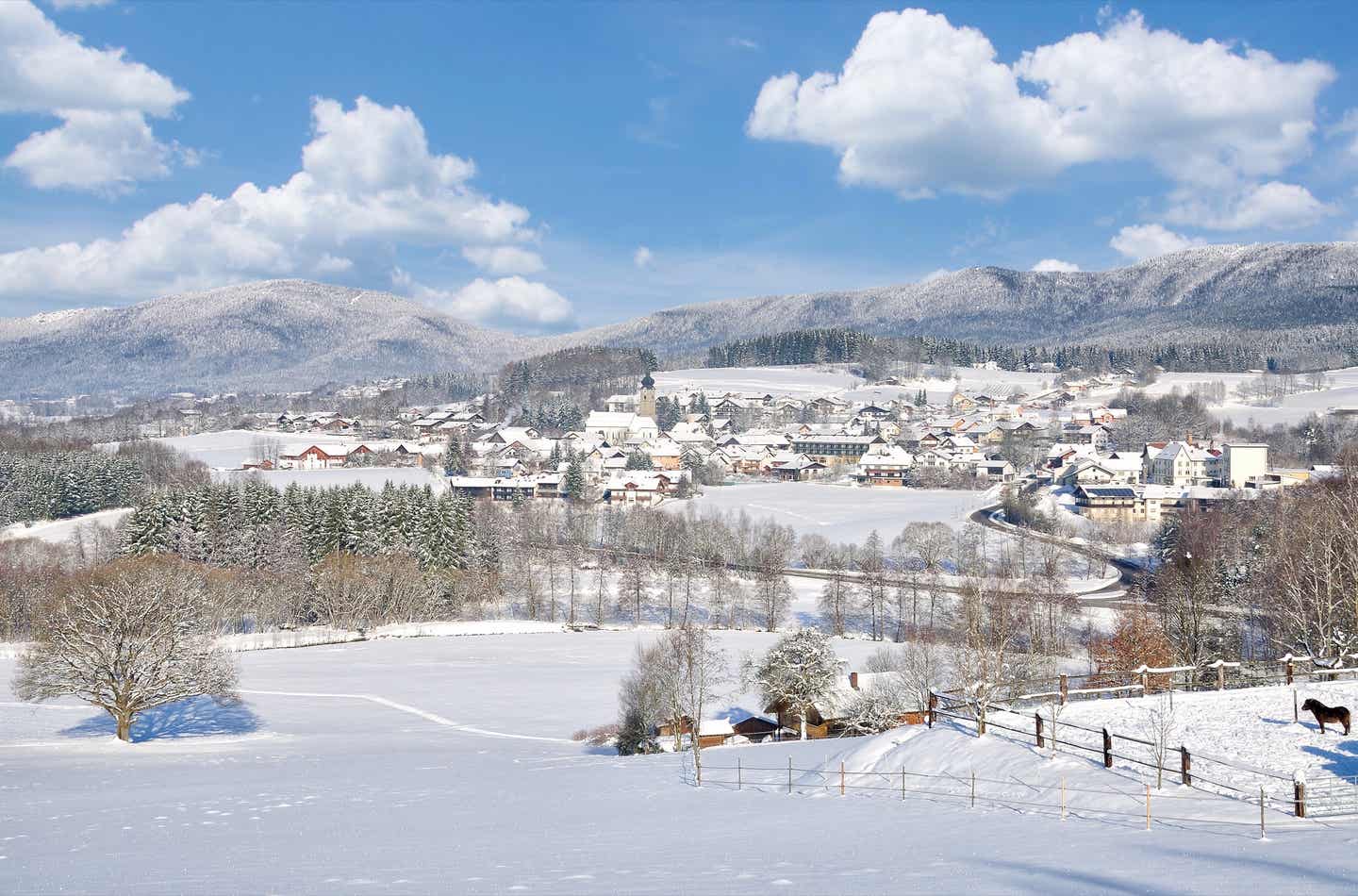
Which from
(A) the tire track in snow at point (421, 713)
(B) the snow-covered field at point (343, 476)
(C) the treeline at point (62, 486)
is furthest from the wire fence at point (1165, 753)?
(C) the treeline at point (62, 486)

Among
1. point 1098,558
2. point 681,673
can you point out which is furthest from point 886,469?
point 681,673

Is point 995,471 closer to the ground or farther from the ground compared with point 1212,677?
farther from the ground

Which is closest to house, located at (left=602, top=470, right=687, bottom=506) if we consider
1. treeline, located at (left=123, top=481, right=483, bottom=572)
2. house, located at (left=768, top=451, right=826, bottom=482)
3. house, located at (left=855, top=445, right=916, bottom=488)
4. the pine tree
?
the pine tree

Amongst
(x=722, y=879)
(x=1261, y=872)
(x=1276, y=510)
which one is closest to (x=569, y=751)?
(x=722, y=879)

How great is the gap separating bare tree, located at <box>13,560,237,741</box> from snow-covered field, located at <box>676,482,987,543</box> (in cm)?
6310

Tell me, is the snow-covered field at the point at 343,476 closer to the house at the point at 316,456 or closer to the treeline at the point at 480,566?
the house at the point at 316,456

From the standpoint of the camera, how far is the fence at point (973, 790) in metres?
13.8

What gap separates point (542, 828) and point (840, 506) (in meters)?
89.4

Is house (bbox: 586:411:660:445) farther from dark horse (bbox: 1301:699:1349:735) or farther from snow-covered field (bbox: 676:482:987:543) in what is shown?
dark horse (bbox: 1301:699:1349:735)

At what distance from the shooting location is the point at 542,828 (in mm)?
16016

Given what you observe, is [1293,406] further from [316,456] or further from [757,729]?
[757,729]

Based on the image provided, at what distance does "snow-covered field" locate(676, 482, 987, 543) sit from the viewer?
91.8 metres

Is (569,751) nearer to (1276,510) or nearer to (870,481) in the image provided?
(1276,510)

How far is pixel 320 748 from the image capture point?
28734 millimetres
